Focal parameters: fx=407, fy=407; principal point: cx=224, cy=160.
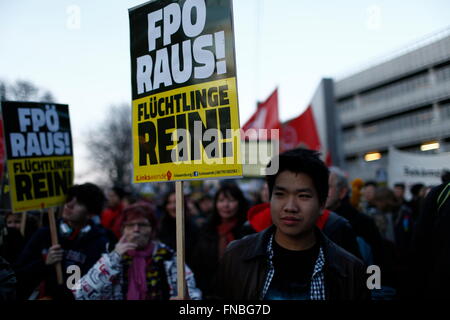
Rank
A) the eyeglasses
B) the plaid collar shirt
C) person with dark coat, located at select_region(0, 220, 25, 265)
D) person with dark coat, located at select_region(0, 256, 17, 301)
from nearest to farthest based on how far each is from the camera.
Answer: person with dark coat, located at select_region(0, 256, 17, 301)
the plaid collar shirt
the eyeglasses
person with dark coat, located at select_region(0, 220, 25, 265)

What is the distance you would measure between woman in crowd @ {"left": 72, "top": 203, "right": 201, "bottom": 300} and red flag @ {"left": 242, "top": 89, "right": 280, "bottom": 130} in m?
3.86

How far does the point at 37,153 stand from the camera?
3646 mm

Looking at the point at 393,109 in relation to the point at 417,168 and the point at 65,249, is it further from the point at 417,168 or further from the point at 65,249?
the point at 65,249

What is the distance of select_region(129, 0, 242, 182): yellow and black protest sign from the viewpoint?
223 centimetres

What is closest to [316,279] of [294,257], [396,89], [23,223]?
[294,257]

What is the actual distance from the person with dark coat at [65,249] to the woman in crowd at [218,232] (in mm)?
992

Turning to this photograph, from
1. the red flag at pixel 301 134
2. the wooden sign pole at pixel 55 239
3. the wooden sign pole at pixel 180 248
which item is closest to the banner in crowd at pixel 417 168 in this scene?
the red flag at pixel 301 134

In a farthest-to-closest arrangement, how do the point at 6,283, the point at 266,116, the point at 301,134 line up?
the point at 301,134
the point at 266,116
the point at 6,283

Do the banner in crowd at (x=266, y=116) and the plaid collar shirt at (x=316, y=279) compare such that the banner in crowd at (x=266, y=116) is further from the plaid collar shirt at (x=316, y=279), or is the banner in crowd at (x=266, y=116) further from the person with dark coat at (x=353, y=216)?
the plaid collar shirt at (x=316, y=279)

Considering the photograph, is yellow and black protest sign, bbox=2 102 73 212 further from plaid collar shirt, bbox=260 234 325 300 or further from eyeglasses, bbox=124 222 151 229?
plaid collar shirt, bbox=260 234 325 300

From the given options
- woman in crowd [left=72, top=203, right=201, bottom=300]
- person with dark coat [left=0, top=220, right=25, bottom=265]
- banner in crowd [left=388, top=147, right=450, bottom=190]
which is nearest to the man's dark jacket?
woman in crowd [left=72, top=203, right=201, bottom=300]

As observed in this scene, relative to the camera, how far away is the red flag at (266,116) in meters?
6.80

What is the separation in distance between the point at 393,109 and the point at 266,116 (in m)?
37.7
